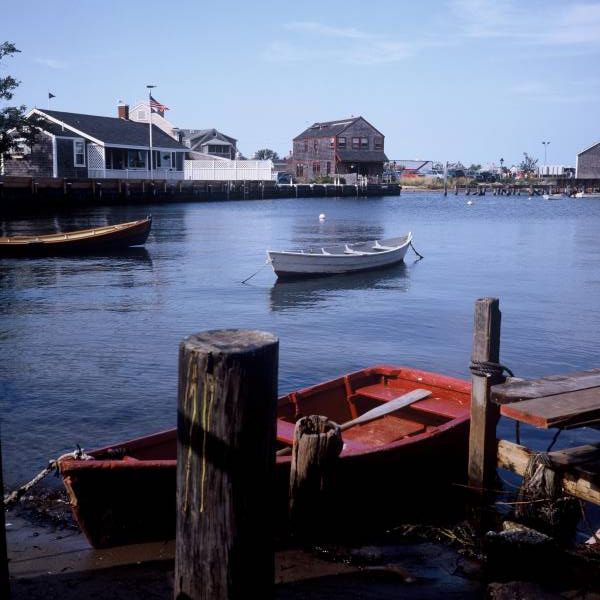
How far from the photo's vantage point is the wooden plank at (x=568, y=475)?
234 inches

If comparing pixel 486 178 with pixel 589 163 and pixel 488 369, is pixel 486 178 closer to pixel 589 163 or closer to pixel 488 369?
pixel 589 163

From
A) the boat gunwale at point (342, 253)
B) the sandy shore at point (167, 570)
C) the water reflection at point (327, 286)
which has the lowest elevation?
the sandy shore at point (167, 570)

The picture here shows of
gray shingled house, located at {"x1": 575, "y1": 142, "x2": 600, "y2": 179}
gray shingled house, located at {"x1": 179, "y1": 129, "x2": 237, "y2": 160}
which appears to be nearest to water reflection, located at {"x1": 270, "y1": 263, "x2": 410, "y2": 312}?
gray shingled house, located at {"x1": 179, "y1": 129, "x2": 237, "y2": 160}

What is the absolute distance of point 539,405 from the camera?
516cm

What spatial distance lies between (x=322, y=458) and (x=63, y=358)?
8521 mm

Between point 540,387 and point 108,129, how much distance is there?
208 ft

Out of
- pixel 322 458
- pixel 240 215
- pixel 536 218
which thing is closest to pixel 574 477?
pixel 322 458

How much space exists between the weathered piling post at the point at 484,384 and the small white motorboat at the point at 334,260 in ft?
56.1

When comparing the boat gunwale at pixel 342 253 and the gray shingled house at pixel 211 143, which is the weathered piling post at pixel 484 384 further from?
the gray shingled house at pixel 211 143

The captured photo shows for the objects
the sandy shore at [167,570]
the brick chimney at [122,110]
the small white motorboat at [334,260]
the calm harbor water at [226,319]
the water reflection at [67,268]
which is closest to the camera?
the sandy shore at [167,570]

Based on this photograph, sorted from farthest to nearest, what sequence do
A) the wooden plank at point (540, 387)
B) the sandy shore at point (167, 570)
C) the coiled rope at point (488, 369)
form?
the coiled rope at point (488, 369) < the sandy shore at point (167, 570) < the wooden plank at point (540, 387)

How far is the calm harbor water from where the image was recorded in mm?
10500

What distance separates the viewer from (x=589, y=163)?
4751 inches

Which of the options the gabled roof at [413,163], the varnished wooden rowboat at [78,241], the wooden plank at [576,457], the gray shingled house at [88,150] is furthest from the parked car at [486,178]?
the wooden plank at [576,457]
